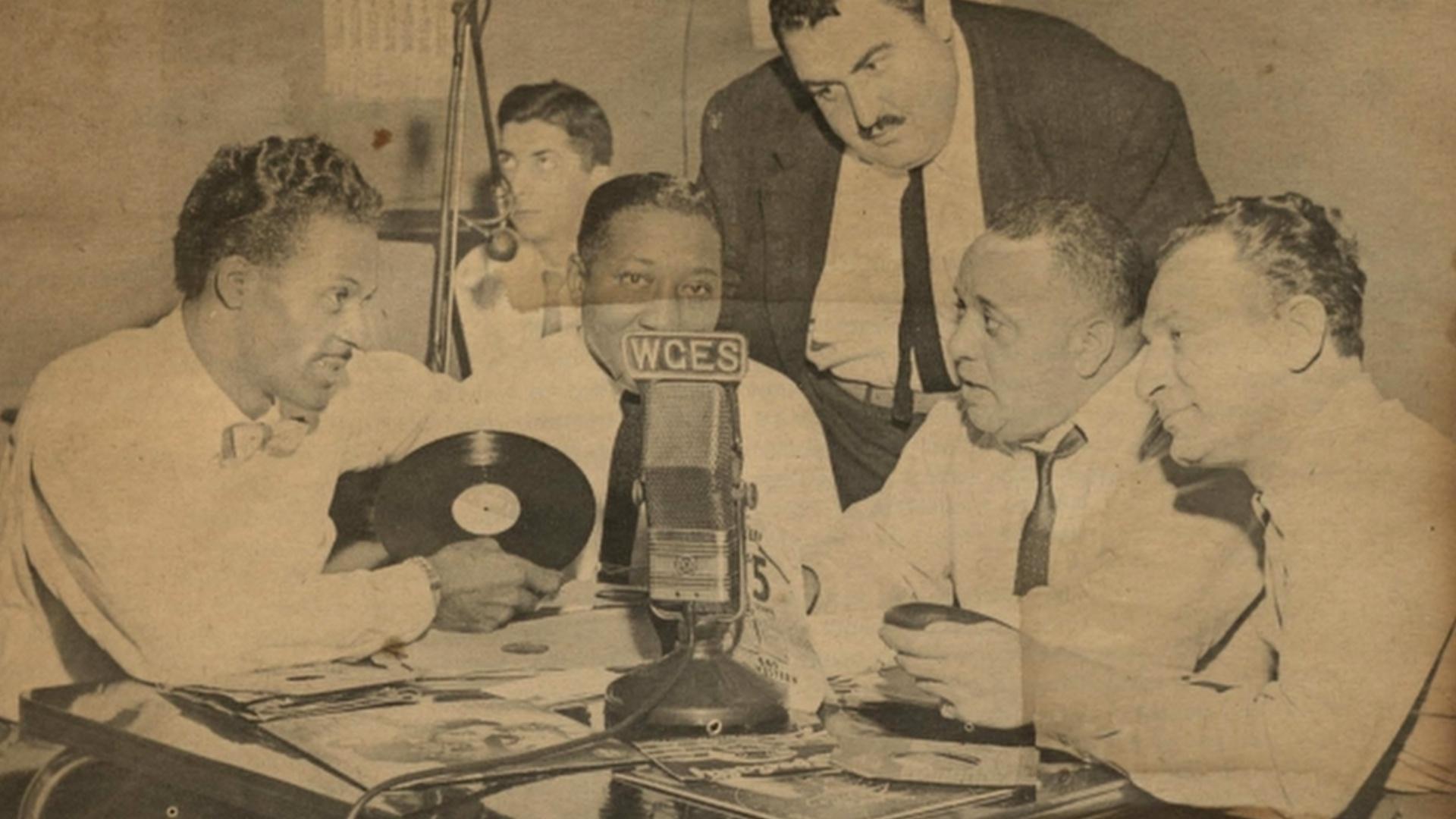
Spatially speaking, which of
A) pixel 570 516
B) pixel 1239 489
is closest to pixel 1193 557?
pixel 1239 489

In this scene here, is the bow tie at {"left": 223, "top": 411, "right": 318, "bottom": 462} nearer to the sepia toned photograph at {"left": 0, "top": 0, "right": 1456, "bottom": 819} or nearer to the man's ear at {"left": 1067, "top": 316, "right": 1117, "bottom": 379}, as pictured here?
the sepia toned photograph at {"left": 0, "top": 0, "right": 1456, "bottom": 819}

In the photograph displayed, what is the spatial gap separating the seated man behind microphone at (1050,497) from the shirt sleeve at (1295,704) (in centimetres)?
6

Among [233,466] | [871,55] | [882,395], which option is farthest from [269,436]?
[871,55]

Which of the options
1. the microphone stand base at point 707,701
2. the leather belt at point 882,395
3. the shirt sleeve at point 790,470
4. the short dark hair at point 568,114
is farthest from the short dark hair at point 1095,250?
the microphone stand base at point 707,701

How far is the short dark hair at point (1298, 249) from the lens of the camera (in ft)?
7.32

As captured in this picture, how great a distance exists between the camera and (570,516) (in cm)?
227

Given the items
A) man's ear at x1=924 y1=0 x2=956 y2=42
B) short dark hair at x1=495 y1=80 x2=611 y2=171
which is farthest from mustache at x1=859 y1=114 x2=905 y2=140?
short dark hair at x1=495 y1=80 x2=611 y2=171

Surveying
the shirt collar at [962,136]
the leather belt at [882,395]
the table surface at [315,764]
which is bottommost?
the table surface at [315,764]

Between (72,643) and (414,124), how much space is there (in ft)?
2.64

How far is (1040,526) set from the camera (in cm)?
225

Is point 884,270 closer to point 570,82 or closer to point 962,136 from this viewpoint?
point 962,136

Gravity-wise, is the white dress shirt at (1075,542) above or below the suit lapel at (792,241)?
below

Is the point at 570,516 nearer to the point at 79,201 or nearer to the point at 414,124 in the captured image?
the point at 414,124

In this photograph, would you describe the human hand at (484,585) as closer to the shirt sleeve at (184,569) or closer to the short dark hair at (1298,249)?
the shirt sleeve at (184,569)
